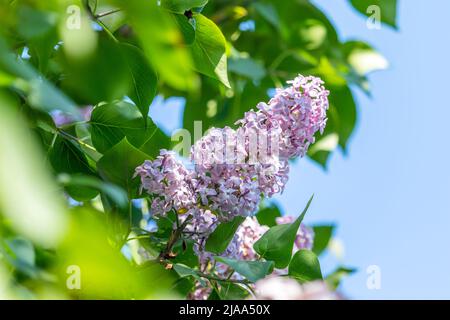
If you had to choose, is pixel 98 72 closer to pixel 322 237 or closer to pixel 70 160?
pixel 70 160

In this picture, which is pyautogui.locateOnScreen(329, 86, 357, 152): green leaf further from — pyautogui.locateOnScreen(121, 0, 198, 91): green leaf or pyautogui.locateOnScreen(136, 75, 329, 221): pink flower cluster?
pyautogui.locateOnScreen(121, 0, 198, 91): green leaf

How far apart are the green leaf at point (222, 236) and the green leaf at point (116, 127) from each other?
0.50ft

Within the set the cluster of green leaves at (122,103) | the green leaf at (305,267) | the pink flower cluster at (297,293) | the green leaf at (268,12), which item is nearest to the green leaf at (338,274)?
the cluster of green leaves at (122,103)

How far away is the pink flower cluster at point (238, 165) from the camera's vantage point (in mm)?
709

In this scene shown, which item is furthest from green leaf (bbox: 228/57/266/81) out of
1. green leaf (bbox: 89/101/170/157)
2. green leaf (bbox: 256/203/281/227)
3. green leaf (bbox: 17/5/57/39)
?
green leaf (bbox: 17/5/57/39)

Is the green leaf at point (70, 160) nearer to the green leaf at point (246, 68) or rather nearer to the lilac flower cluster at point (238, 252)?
the lilac flower cluster at point (238, 252)

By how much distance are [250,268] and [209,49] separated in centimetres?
29

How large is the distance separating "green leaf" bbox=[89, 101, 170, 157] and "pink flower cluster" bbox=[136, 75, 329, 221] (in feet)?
0.30

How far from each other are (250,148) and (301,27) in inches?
38.1

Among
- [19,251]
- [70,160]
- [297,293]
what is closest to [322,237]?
[70,160]

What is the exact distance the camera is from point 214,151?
719mm
